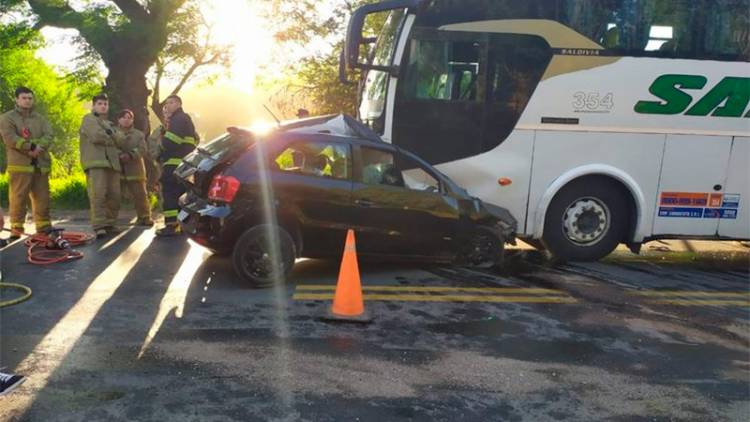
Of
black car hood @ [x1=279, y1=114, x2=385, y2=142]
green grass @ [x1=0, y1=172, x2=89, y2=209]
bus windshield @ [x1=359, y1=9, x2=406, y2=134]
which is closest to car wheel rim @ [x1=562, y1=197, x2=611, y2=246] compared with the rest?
bus windshield @ [x1=359, y1=9, x2=406, y2=134]

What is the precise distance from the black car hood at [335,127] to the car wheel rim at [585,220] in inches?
109

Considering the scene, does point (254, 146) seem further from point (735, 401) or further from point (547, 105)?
point (735, 401)

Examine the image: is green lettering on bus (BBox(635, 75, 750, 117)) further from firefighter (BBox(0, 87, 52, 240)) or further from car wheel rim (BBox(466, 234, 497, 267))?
firefighter (BBox(0, 87, 52, 240))

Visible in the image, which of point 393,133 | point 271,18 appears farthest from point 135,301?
point 271,18

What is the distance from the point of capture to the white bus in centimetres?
659

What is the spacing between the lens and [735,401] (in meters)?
3.53

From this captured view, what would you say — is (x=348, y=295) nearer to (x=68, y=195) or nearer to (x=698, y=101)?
(x=698, y=101)

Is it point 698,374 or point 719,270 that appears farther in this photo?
point 719,270

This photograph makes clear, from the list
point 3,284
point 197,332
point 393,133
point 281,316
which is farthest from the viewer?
point 393,133

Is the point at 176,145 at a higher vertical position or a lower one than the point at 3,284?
higher

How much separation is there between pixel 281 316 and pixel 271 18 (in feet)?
48.0

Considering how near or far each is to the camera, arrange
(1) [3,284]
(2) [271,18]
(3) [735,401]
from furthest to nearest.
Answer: (2) [271,18] → (1) [3,284] → (3) [735,401]

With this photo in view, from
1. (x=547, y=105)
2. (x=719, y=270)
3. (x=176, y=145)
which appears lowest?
(x=719, y=270)

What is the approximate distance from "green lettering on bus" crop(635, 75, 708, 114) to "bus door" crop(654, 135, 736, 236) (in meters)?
0.38
